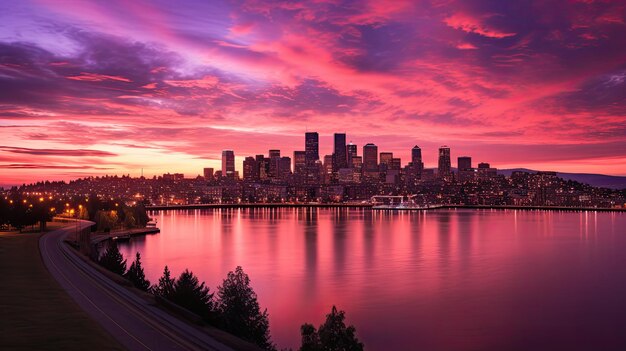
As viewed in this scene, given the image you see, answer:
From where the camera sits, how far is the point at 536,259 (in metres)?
83.4

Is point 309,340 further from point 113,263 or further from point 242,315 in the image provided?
point 113,263

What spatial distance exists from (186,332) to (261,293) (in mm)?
32971

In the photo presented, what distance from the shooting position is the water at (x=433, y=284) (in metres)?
39.1

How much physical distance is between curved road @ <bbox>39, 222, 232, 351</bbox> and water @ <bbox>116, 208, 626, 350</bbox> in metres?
11.9

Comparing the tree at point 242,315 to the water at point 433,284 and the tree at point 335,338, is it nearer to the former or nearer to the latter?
the tree at point 335,338

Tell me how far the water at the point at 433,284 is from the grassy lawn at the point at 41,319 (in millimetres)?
14872

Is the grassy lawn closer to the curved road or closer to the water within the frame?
the curved road

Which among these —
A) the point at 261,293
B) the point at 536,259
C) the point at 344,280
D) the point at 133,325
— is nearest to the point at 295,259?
the point at 344,280

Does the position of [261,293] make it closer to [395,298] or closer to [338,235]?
[395,298]

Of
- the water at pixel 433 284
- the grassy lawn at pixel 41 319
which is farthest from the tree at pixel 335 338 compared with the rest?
the water at pixel 433 284

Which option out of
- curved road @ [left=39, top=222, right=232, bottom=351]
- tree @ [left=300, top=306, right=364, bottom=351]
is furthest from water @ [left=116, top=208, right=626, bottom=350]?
tree @ [left=300, top=306, right=364, bottom=351]

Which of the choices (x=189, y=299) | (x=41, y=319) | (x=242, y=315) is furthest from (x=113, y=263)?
(x=41, y=319)

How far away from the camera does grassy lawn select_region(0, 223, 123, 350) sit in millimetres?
19531

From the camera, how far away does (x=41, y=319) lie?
23219 millimetres
